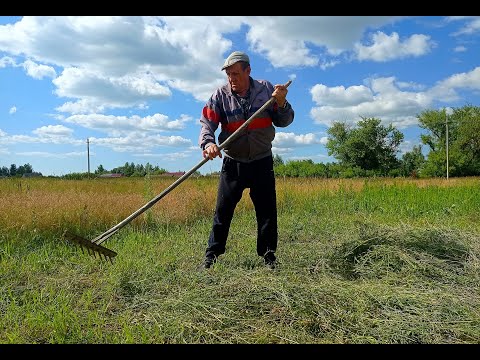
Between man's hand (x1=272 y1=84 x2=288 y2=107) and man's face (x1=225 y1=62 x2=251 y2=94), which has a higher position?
man's face (x1=225 y1=62 x2=251 y2=94)

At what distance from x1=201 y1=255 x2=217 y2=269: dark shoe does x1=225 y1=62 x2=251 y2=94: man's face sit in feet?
4.63

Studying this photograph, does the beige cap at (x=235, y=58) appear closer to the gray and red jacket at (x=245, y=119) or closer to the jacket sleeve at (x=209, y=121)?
the gray and red jacket at (x=245, y=119)

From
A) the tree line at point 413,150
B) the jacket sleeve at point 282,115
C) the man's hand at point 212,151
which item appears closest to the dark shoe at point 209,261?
the man's hand at point 212,151

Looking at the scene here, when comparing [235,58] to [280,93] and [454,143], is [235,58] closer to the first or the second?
[280,93]

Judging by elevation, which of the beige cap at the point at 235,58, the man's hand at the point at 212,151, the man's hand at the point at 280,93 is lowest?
the man's hand at the point at 212,151

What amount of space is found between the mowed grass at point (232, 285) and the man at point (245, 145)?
0.28 metres

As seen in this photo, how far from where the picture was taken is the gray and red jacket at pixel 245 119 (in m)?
3.45

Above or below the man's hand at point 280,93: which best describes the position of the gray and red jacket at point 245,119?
below

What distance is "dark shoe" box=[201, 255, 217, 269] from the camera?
3486 millimetres

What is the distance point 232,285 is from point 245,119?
1382 millimetres

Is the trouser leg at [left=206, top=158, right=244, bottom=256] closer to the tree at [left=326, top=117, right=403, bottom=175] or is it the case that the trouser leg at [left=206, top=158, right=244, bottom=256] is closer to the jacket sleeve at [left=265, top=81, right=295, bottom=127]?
the jacket sleeve at [left=265, top=81, right=295, bottom=127]

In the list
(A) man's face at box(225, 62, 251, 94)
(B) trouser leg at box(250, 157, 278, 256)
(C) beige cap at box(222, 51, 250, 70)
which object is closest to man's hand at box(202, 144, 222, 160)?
(B) trouser leg at box(250, 157, 278, 256)

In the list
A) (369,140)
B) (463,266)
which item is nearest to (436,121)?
(369,140)
